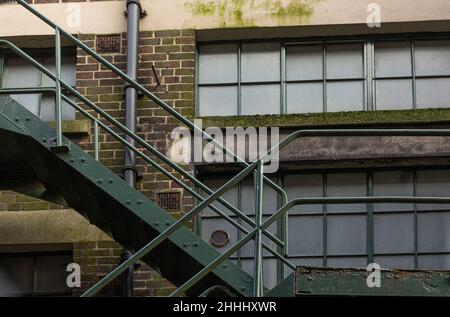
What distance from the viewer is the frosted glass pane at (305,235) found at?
11117 mm

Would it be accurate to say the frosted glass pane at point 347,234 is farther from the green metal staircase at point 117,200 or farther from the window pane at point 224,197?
the green metal staircase at point 117,200

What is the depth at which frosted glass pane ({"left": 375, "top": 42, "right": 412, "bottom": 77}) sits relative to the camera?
38.8 ft

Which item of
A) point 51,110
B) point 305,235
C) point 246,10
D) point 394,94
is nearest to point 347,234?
point 305,235

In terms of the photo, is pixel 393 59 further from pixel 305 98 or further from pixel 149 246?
pixel 149 246

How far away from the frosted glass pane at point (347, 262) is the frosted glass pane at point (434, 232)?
57cm

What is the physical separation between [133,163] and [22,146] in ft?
5.96

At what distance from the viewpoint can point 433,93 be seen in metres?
11.7

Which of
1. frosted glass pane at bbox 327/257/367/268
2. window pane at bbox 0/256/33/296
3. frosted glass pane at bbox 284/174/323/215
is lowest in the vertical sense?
window pane at bbox 0/256/33/296

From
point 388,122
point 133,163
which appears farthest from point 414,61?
point 133,163

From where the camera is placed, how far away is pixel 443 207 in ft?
36.6

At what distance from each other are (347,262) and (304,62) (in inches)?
88.1

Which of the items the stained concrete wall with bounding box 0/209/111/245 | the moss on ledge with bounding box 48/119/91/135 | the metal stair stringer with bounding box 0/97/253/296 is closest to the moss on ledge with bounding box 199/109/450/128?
the moss on ledge with bounding box 48/119/91/135

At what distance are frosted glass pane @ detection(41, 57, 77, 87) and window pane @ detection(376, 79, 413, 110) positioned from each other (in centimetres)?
319

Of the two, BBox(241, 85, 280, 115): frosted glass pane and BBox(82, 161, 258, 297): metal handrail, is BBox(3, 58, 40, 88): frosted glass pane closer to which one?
BBox(241, 85, 280, 115): frosted glass pane
